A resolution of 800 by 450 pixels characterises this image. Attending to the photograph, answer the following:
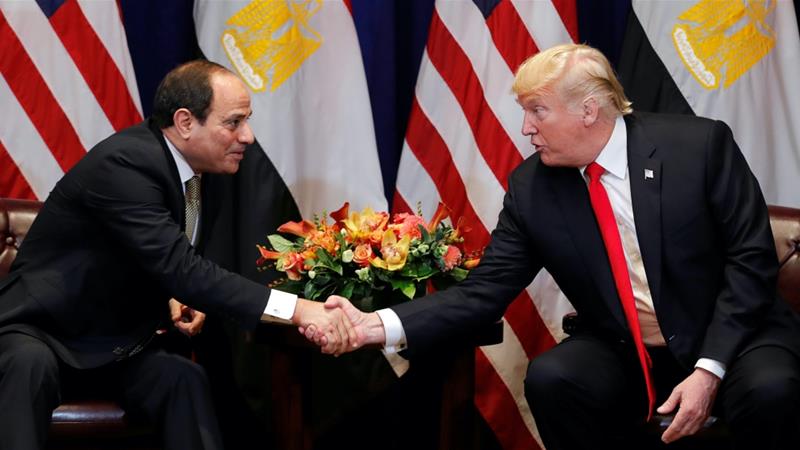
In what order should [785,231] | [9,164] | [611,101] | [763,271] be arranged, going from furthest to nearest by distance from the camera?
[9,164], [785,231], [611,101], [763,271]

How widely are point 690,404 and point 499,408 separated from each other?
137cm

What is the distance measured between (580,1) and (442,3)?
0.66 metres

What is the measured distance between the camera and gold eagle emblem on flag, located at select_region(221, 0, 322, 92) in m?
4.25

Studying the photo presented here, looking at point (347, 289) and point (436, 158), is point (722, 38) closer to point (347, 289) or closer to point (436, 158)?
point (436, 158)

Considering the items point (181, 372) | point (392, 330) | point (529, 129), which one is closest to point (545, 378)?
point (392, 330)

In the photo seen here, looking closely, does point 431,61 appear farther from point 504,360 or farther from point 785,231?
point 785,231

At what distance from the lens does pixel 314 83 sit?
4.40m

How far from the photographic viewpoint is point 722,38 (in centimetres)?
432

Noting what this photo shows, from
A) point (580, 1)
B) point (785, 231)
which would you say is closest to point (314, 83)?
point (580, 1)

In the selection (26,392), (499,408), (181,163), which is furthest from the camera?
(499,408)

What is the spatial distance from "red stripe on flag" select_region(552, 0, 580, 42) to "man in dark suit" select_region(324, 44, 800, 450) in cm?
89

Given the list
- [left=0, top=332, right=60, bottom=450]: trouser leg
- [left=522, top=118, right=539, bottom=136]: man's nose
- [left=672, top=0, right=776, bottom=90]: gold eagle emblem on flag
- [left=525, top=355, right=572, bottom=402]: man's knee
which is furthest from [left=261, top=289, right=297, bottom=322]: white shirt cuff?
[left=672, top=0, right=776, bottom=90]: gold eagle emblem on flag

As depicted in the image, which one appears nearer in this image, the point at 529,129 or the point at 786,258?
the point at 529,129

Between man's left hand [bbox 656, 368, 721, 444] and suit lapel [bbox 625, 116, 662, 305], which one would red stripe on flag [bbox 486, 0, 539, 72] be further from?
man's left hand [bbox 656, 368, 721, 444]
